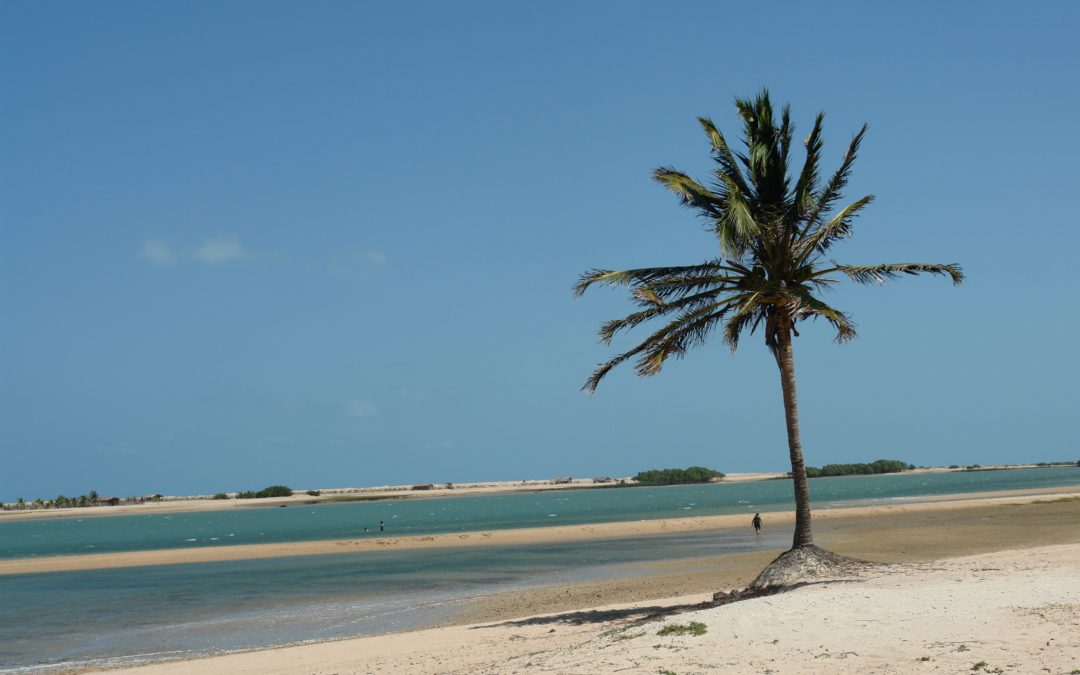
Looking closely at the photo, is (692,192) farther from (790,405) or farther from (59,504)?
(59,504)

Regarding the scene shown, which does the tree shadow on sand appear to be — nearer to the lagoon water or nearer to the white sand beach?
the white sand beach

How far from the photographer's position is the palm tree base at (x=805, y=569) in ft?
58.9

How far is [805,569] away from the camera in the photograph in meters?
18.2

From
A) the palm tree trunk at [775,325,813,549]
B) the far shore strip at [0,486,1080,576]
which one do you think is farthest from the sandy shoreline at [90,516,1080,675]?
the far shore strip at [0,486,1080,576]

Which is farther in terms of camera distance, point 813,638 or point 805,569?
point 805,569

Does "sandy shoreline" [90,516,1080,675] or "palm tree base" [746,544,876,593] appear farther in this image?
"palm tree base" [746,544,876,593]

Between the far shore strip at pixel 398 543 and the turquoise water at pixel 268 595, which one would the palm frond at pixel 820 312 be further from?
the far shore strip at pixel 398 543

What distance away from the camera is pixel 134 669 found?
17938 mm

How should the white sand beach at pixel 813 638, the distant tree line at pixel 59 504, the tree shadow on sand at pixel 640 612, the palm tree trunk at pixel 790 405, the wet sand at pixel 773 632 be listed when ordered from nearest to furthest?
the white sand beach at pixel 813 638 < the wet sand at pixel 773 632 < the tree shadow on sand at pixel 640 612 < the palm tree trunk at pixel 790 405 < the distant tree line at pixel 59 504

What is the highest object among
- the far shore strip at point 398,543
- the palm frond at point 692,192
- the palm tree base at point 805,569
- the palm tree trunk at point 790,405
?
the palm frond at point 692,192

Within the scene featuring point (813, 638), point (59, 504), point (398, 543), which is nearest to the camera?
point (813, 638)

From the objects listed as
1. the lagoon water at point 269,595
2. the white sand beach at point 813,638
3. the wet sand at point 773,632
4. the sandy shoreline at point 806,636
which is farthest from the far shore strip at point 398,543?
the white sand beach at point 813,638

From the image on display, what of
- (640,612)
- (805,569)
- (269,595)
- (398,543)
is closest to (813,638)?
(805,569)

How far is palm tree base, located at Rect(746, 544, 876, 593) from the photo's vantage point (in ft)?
58.9
